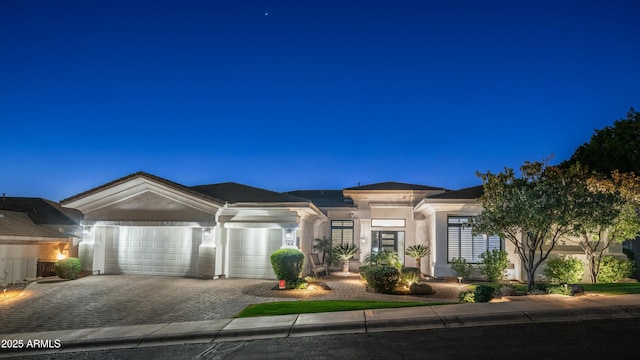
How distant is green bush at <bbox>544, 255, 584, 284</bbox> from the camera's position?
56.4ft

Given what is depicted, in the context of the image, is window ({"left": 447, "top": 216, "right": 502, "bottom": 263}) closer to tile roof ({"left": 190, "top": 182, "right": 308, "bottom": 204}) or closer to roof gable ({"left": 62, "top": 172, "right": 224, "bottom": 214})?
tile roof ({"left": 190, "top": 182, "right": 308, "bottom": 204})

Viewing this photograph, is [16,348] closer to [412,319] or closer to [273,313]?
[273,313]

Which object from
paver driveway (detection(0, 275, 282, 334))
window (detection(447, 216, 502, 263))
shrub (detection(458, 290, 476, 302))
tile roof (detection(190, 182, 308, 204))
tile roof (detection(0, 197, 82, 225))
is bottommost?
paver driveway (detection(0, 275, 282, 334))

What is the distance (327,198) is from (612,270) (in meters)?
16.6

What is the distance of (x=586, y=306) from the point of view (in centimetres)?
950

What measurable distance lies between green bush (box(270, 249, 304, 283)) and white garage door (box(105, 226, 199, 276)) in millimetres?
4705

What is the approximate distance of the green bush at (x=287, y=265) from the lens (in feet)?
54.2

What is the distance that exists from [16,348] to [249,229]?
1164 centimetres

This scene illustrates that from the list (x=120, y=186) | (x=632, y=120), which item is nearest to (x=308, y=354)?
(x=120, y=186)

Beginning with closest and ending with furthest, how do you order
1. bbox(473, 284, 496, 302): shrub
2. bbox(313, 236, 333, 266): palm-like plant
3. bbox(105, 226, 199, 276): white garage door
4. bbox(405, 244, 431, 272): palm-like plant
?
bbox(473, 284, 496, 302): shrub
bbox(105, 226, 199, 276): white garage door
bbox(405, 244, 431, 272): palm-like plant
bbox(313, 236, 333, 266): palm-like plant

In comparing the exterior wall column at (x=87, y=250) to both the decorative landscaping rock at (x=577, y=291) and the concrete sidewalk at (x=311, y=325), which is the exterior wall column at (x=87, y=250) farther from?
the decorative landscaping rock at (x=577, y=291)

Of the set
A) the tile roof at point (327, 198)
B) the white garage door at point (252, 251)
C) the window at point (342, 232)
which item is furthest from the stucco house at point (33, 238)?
the window at point (342, 232)

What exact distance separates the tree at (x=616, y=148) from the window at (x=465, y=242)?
32.0 ft

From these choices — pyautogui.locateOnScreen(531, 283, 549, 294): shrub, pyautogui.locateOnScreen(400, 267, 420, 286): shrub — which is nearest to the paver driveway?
pyautogui.locateOnScreen(400, 267, 420, 286): shrub
